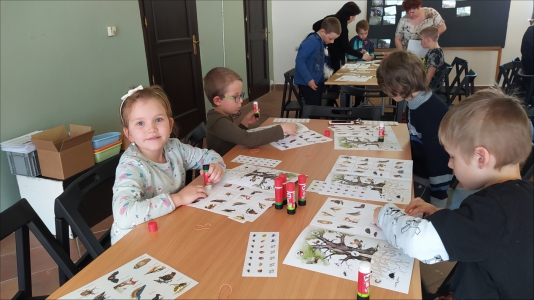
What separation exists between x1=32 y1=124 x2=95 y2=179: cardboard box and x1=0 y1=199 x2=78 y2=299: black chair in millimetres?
1440

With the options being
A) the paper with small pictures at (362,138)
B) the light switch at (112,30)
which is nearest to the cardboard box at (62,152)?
the light switch at (112,30)

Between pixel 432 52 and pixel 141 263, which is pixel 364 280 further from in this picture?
pixel 432 52

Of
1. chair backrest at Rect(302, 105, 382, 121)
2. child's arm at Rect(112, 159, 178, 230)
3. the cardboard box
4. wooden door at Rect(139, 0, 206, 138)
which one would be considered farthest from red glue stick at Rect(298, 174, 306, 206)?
wooden door at Rect(139, 0, 206, 138)

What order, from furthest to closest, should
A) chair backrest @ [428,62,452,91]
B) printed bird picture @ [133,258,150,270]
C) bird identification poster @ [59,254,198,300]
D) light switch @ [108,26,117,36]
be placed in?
chair backrest @ [428,62,452,91], light switch @ [108,26,117,36], printed bird picture @ [133,258,150,270], bird identification poster @ [59,254,198,300]

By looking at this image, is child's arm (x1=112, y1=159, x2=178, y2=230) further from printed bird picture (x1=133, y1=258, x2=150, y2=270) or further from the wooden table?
printed bird picture (x1=133, y1=258, x2=150, y2=270)

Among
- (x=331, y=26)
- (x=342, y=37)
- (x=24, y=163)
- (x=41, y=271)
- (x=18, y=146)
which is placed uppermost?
(x=331, y=26)

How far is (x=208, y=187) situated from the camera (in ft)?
4.88

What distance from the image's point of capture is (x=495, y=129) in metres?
0.98

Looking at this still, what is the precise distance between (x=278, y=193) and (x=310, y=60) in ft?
10.1

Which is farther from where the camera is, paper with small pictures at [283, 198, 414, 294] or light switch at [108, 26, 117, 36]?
light switch at [108, 26, 117, 36]

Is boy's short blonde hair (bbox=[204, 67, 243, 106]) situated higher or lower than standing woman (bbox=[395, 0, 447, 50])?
lower

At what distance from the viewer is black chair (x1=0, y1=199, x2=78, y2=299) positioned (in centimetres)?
105

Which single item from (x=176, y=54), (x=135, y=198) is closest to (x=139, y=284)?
(x=135, y=198)

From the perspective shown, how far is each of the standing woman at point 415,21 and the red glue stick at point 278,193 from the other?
14.2ft
